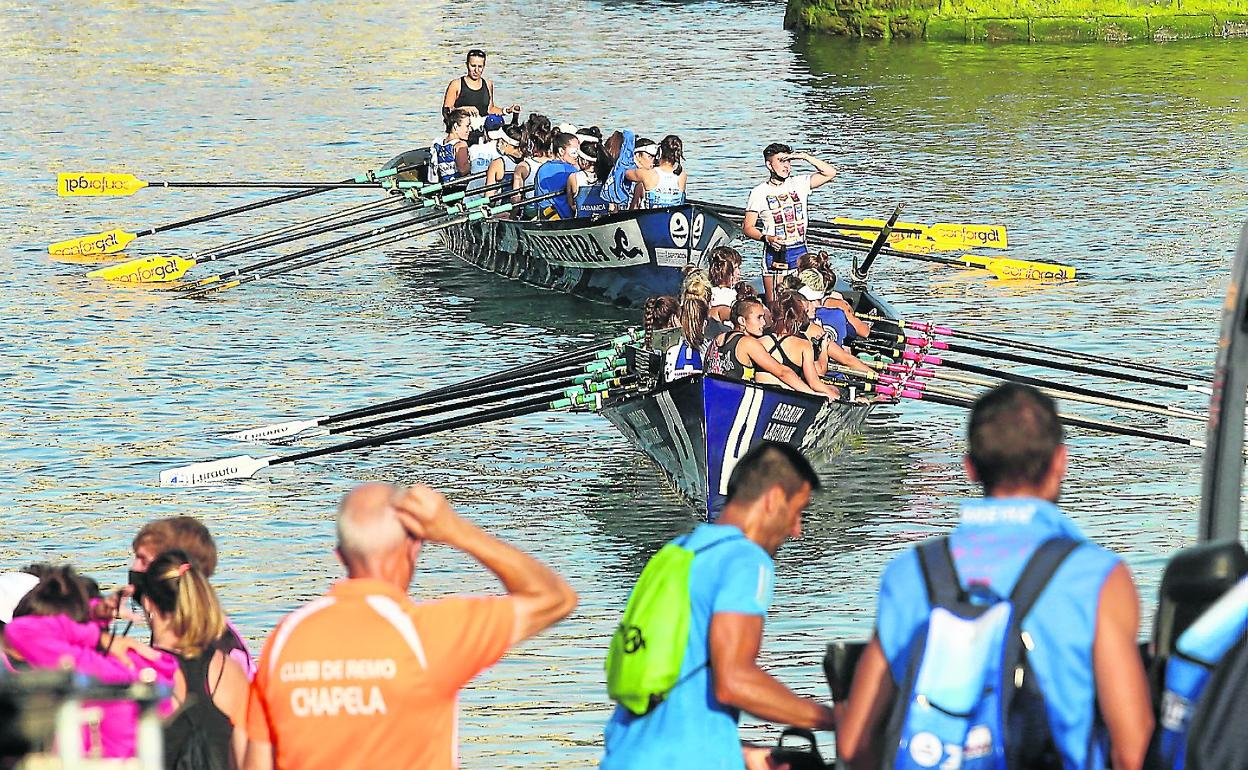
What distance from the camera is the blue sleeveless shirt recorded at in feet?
14.0

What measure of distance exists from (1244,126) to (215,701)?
97.4ft

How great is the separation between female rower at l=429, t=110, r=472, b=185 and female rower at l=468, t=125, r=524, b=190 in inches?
10.4

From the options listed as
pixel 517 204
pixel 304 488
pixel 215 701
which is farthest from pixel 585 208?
pixel 215 701

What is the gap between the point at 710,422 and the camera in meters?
12.5

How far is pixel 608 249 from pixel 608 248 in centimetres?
2

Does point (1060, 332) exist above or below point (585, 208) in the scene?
below

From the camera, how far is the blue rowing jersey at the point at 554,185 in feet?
68.7

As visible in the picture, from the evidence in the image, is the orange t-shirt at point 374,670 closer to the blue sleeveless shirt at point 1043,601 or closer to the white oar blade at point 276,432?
the blue sleeveless shirt at point 1043,601

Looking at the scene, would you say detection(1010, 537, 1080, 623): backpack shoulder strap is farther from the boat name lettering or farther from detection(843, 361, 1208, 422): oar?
detection(843, 361, 1208, 422): oar

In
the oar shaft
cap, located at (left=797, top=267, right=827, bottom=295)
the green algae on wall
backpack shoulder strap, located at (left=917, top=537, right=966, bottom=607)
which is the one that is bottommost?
the oar shaft

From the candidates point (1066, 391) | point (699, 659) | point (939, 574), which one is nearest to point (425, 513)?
point (699, 659)

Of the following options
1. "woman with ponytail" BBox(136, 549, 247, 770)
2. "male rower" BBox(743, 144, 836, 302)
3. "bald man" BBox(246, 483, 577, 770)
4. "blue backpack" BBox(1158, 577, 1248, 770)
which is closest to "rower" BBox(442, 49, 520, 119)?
"male rower" BBox(743, 144, 836, 302)

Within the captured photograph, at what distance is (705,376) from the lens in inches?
487

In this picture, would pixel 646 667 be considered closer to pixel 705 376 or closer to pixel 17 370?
pixel 705 376
